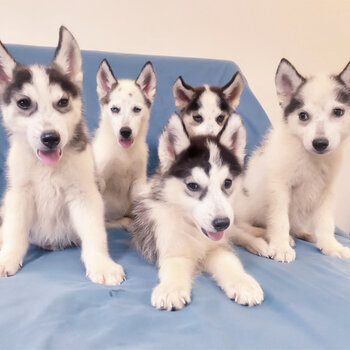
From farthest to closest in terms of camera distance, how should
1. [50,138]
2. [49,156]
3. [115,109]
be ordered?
[115,109] < [49,156] < [50,138]

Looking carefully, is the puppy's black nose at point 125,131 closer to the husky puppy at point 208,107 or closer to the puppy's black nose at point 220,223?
the husky puppy at point 208,107

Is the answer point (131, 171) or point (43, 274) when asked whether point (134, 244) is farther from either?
point (131, 171)

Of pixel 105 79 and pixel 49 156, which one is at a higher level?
pixel 105 79

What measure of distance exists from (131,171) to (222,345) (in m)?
1.78

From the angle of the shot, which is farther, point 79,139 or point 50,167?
point 79,139

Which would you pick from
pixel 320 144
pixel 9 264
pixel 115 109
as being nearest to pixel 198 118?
pixel 115 109

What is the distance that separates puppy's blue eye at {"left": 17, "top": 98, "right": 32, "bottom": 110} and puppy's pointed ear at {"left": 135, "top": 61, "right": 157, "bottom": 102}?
1.24 metres

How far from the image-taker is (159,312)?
1.31m

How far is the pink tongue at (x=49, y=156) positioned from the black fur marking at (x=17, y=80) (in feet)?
1.13

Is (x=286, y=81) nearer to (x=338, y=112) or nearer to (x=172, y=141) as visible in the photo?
(x=338, y=112)

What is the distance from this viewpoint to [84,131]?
6.47ft

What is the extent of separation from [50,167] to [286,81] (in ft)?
5.54

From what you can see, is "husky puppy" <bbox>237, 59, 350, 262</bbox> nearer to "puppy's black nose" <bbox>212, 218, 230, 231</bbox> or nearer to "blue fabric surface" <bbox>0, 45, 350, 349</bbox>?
"blue fabric surface" <bbox>0, 45, 350, 349</bbox>

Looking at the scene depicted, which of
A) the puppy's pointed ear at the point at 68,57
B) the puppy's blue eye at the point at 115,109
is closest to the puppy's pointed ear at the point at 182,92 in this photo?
the puppy's blue eye at the point at 115,109
